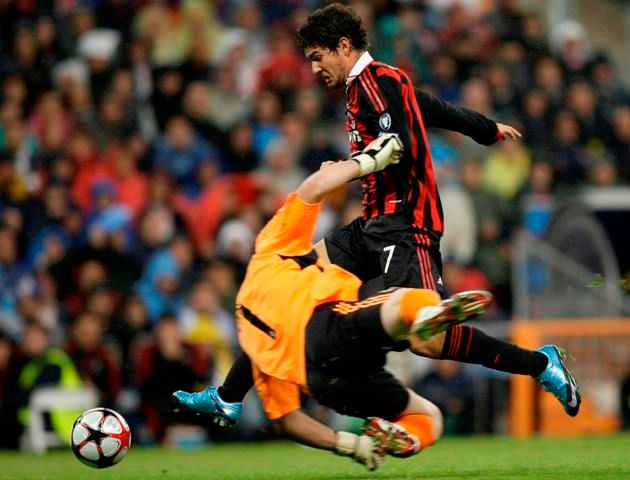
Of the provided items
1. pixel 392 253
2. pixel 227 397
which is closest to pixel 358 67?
pixel 392 253

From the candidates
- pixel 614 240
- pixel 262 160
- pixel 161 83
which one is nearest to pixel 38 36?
pixel 161 83

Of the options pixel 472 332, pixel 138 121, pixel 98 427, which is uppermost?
pixel 138 121

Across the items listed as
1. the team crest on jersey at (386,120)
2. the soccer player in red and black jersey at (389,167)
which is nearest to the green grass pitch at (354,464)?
the soccer player in red and black jersey at (389,167)

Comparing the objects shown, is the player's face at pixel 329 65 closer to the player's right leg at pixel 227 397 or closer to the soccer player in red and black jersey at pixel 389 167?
the soccer player in red and black jersey at pixel 389 167

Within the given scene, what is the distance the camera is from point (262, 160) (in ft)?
45.1

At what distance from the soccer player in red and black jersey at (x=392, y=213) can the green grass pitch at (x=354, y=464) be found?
1.64 ft

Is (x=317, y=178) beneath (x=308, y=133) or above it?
beneath

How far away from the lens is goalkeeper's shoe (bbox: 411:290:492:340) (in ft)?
20.5

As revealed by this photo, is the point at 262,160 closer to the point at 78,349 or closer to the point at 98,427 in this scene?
the point at 78,349

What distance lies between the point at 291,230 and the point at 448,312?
985 mm

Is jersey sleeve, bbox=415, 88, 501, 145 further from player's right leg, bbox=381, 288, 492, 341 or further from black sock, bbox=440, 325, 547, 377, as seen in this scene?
player's right leg, bbox=381, 288, 492, 341

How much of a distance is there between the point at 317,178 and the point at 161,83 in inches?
289

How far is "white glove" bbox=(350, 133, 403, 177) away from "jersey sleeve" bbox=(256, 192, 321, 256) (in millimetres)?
300

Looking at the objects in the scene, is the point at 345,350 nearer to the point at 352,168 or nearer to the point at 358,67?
the point at 352,168
